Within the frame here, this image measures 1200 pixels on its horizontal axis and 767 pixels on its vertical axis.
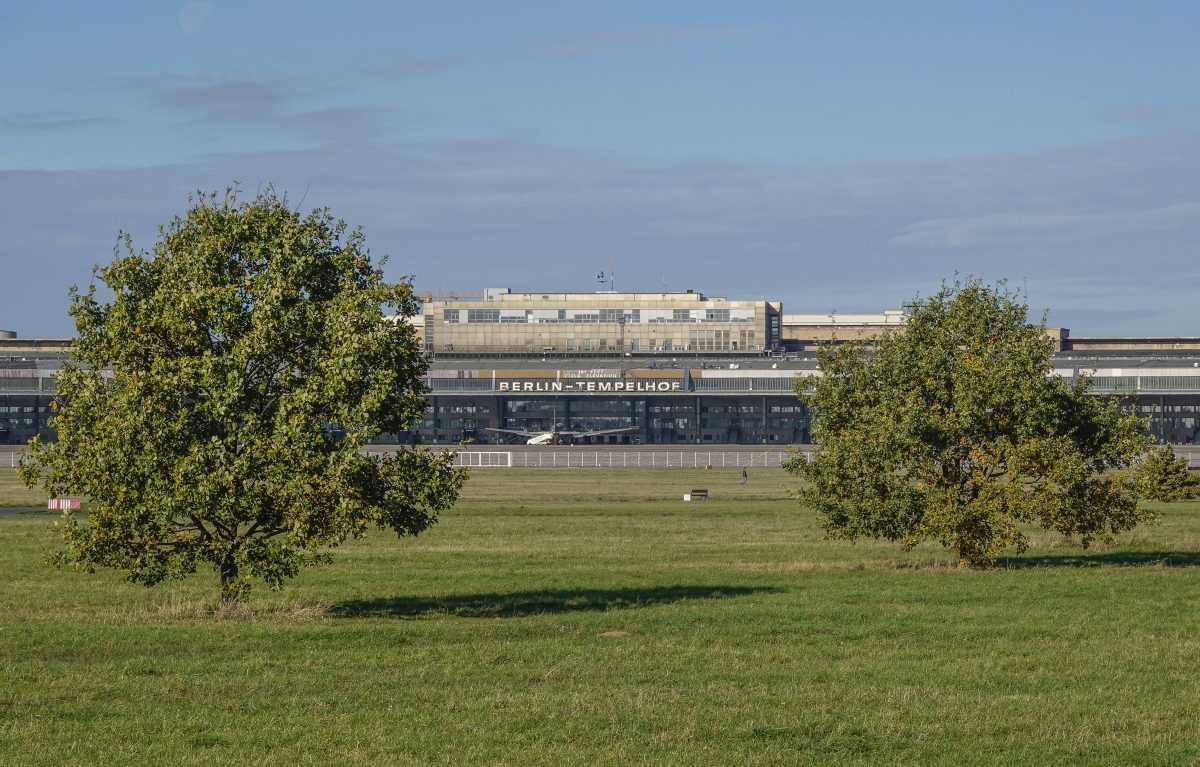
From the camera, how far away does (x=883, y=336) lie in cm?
5734

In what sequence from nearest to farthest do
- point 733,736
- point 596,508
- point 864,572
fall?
point 733,736, point 864,572, point 596,508

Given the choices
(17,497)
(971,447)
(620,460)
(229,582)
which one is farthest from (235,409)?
(620,460)

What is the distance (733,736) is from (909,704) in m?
4.53

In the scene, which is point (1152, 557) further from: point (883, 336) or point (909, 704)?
point (909, 704)

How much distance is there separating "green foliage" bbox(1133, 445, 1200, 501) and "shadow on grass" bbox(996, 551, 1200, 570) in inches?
105

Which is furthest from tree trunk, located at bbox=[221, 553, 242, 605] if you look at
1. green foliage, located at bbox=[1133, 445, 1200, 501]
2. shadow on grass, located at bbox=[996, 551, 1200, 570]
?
green foliage, located at bbox=[1133, 445, 1200, 501]

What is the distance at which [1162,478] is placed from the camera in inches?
2110

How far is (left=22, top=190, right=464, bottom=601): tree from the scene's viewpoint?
36844mm

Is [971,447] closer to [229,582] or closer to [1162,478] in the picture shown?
[1162,478]

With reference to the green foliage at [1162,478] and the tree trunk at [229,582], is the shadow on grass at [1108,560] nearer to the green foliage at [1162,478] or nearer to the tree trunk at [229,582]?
the green foliage at [1162,478]

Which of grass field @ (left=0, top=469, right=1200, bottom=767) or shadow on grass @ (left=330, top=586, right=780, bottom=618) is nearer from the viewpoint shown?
grass field @ (left=0, top=469, right=1200, bottom=767)

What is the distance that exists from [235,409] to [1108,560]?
37.5 metres

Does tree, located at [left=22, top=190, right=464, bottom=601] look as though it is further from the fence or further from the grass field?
the fence

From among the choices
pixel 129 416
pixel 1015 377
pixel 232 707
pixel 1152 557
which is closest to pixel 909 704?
pixel 232 707
